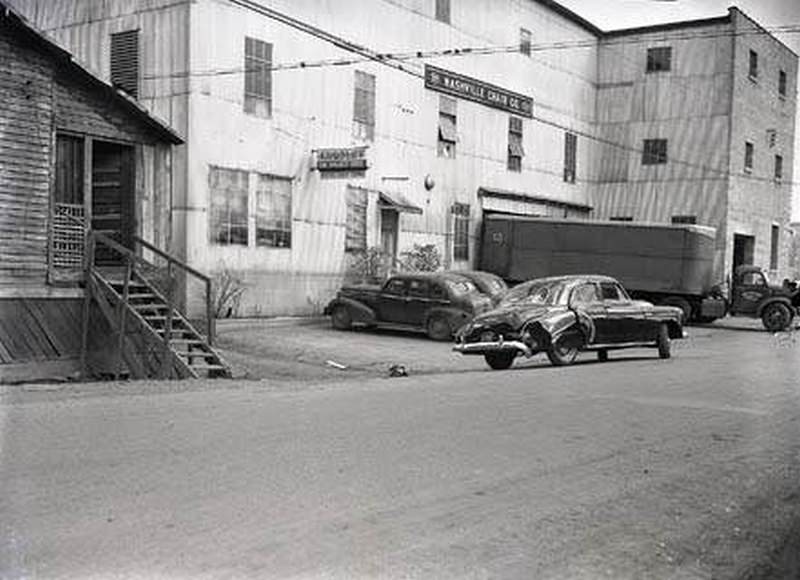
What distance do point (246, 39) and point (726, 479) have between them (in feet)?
50.6

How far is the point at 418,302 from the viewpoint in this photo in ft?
67.7

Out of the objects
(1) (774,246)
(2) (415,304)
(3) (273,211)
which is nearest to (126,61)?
(3) (273,211)

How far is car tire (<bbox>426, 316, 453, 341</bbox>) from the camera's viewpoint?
66.1 feet

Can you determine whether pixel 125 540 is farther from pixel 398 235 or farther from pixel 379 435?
pixel 398 235

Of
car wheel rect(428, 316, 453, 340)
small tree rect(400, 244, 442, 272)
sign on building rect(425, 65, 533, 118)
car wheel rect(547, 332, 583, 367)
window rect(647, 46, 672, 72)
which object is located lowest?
car wheel rect(428, 316, 453, 340)

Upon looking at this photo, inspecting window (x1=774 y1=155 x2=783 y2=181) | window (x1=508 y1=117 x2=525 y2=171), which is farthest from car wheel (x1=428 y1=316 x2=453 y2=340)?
window (x1=774 y1=155 x2=783 y2=181)

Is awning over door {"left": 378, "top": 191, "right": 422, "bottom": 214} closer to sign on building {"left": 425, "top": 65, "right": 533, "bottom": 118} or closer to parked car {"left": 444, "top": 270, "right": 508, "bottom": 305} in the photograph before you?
parked car {"left": 444, "top": 270, "right": 508, "bottom": 305}

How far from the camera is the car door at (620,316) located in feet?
51.4

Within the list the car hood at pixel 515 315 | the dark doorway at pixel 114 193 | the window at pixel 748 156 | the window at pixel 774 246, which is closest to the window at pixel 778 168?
the window at pixel 774 246

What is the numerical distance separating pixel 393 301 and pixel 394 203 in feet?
12.2

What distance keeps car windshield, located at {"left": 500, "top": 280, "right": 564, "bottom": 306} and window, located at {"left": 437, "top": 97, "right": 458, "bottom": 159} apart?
11601 millimetres

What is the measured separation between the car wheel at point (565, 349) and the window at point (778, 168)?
82.8 ft

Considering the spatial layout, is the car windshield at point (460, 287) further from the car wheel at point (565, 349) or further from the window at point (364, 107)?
the car wheel at point (565, 349)

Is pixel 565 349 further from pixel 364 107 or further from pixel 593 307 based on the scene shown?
pixel 364 107
